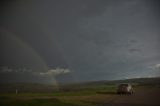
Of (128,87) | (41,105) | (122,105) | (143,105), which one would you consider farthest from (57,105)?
(128,87)

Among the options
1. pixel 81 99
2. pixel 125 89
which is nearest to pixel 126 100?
pixel 81 99

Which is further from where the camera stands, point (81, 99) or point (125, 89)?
point (125, 89)

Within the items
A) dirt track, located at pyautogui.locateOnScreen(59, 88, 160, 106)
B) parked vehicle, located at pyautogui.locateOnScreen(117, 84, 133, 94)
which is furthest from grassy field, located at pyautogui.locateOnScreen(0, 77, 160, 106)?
parked vehicle, located at pyautogui.locateOnScreen(117, 84, 133, 94)

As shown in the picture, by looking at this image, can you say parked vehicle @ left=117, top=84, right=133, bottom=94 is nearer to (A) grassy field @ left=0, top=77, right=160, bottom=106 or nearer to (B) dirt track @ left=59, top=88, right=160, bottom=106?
(A) grassy field @ left=0, top=77, right=160, bottom=106

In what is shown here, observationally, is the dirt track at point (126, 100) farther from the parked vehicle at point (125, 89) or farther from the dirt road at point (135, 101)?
the parked vehicle at point (125, 89)

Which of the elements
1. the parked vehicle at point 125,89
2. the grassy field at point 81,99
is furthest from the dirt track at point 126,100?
the parked vehicle at point 125,89

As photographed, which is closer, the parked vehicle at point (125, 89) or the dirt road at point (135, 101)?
the dirt road at point (135, 101)

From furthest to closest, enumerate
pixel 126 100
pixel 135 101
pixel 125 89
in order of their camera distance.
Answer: pixel 125 89 < pixel 126 100 < pixel 135 101

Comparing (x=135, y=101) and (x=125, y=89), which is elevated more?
(x=125, y=89)

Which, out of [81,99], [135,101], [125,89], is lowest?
[135,101]

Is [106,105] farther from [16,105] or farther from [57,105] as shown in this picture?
[16,105]

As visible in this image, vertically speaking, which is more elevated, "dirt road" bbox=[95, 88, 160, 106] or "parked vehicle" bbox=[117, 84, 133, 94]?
"parked vehicle" bbox=[117, 84, 133, 94]

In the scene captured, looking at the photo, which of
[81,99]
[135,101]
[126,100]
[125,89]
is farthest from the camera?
[125,89]

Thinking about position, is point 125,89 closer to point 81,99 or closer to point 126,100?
point 81,99
